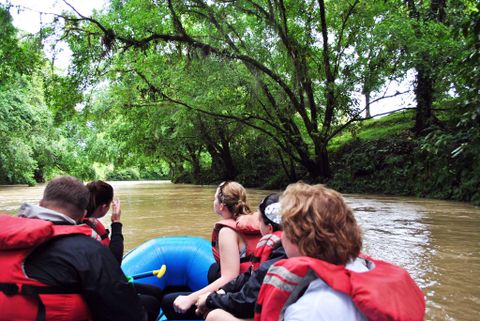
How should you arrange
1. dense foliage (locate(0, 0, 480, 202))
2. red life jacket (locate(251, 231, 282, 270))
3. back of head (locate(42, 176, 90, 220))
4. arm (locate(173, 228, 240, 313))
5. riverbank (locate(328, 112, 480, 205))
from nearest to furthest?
back of head (locate(42, 176, 90, 220)) < red life jacket (locate(251, 231, 282, 270)) < arm (locate(173, 228, 240, 313)) < dense foliage (locate(0, 0, 480, 202)) < riverbank (locate(328, 112, 480, 205))

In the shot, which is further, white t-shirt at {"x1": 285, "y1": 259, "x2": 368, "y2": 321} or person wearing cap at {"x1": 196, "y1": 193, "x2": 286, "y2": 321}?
person wearing cap at {"x1": 196, "y1": 193, "x2": 286, "y2": 321}

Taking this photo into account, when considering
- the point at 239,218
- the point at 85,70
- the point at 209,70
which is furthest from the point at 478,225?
the point at 85,70

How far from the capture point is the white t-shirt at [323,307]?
1.15 meters

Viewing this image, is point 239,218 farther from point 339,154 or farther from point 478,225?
point 339,154

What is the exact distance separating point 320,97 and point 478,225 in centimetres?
749

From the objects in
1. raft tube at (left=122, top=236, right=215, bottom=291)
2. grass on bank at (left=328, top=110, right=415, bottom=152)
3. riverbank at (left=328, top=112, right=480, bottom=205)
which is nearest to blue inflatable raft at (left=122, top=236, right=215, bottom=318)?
raft tube at (left=122, top=236, right=215, bottom=291)

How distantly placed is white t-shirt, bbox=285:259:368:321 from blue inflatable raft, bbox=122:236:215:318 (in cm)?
207

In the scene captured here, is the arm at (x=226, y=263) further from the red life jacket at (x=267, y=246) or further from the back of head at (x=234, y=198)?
the red life jacket at (x=267, y=246)

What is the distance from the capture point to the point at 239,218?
239 centimetres

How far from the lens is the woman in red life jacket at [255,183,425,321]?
1.13m

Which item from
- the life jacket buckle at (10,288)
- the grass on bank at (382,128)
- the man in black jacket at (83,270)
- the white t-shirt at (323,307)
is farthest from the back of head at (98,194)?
the grass on bank at (382,128)

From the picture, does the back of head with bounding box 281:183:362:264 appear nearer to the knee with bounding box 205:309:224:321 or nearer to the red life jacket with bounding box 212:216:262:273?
the knee with bounding box 205:309:224:321

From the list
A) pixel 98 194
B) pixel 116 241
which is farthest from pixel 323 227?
pixel 98 194

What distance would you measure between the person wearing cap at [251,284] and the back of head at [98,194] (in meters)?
→ 1.05
